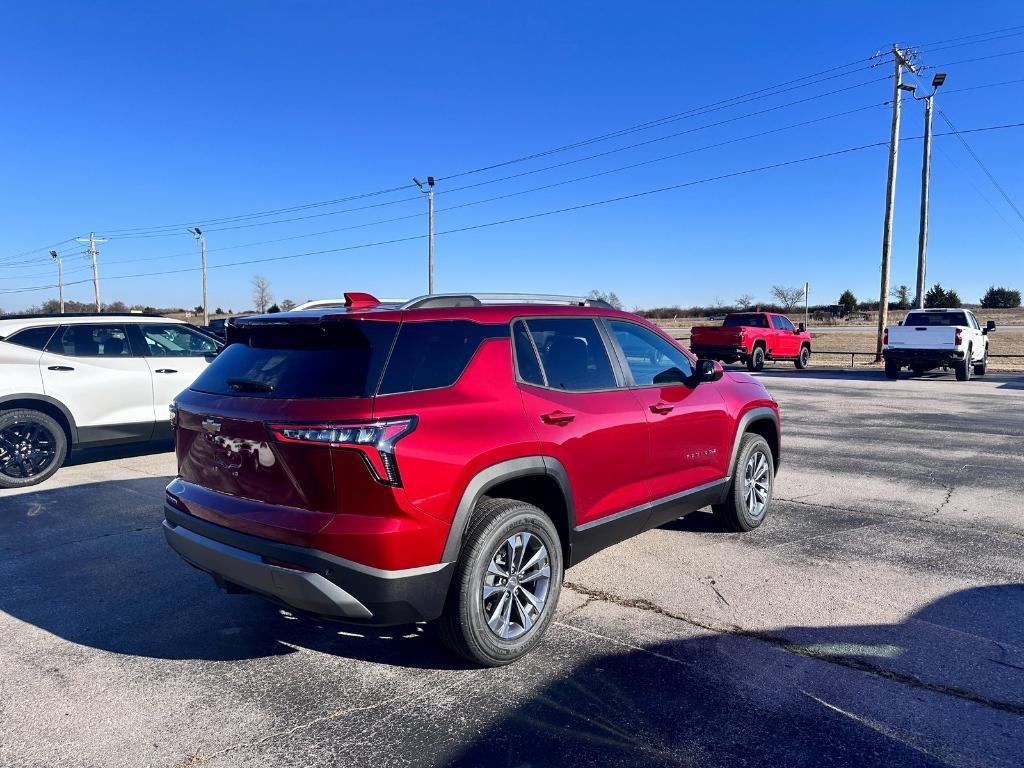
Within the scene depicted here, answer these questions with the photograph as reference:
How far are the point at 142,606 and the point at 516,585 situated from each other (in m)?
2.27

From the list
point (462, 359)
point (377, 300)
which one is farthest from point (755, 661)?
point (377, 300)

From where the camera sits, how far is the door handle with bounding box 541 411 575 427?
3.57 metres

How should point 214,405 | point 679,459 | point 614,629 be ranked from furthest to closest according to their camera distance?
point 679,459 < point 614,629 < point 214,405

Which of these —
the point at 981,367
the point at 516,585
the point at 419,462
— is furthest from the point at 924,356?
the point at 419,462

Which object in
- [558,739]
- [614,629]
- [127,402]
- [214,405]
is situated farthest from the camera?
[127,402]

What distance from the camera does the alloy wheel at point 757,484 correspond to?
531cm

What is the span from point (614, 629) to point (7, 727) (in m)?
2.75

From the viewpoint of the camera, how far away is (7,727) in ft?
9.46

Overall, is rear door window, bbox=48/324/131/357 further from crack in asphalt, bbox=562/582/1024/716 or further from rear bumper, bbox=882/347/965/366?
rear bumper, bbox=882/347/965/366

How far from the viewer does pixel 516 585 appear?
3410mm

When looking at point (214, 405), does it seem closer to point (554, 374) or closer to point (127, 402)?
point (554, 374)

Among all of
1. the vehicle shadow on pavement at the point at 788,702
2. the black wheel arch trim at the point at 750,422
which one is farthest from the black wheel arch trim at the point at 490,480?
the black wheel arch trim at the point at 750,422

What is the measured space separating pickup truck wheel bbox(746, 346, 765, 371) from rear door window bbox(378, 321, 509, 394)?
20363mm

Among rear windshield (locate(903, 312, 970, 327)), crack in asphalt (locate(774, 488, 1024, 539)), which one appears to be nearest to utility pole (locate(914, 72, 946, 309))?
rear windshield (locate(903, 312, 970, 327))
